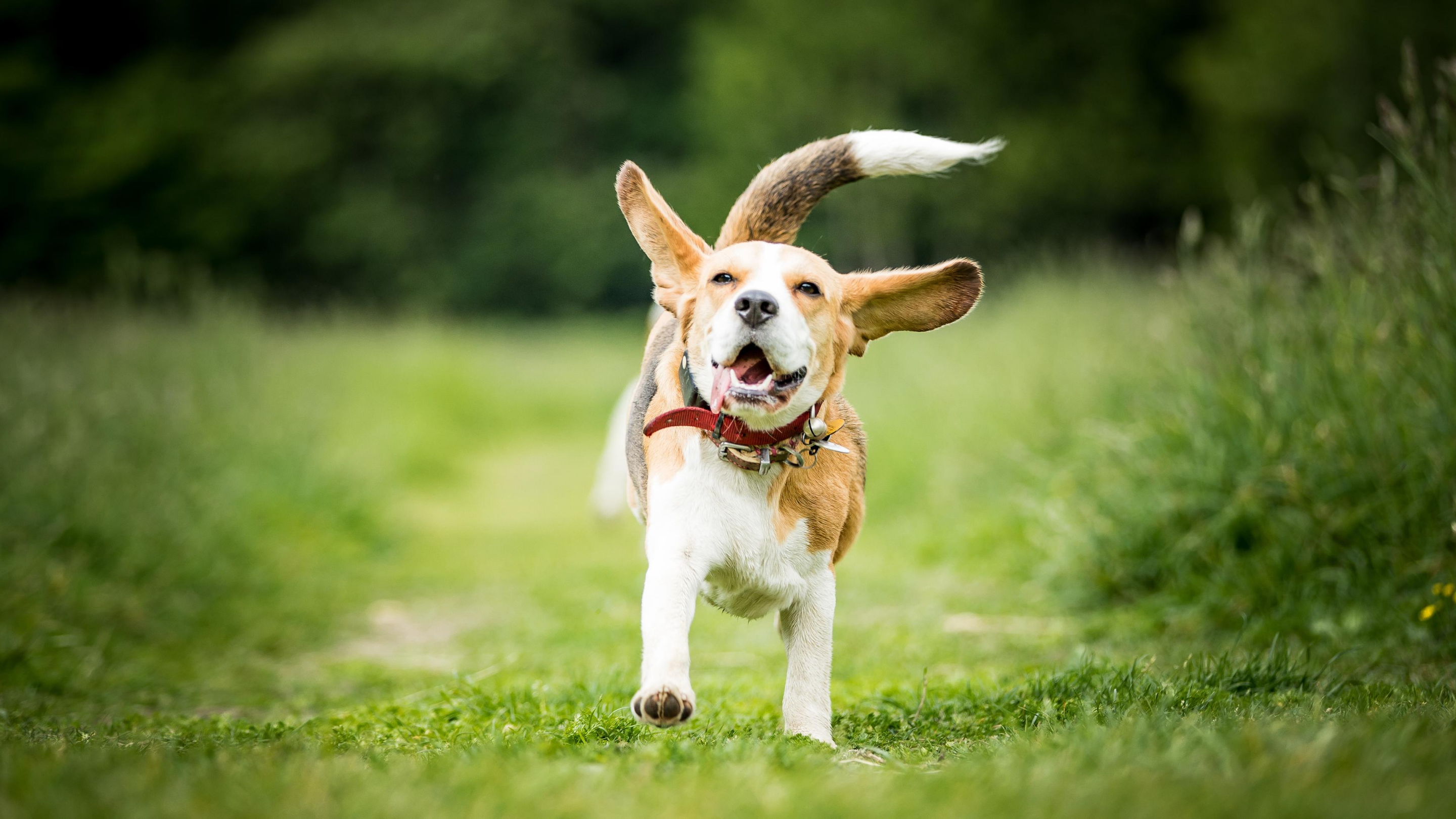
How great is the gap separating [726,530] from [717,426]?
31cm

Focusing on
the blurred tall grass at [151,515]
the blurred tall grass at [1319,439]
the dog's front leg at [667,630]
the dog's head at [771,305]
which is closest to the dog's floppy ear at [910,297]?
the dog's head at [771,305]

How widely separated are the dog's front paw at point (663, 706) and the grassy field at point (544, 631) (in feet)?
0.28

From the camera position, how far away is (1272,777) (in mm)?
2475

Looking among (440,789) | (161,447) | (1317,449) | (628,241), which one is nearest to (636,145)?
(628,241)

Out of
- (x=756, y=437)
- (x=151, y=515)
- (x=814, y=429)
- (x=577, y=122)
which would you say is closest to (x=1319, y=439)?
(x=814, y=429)

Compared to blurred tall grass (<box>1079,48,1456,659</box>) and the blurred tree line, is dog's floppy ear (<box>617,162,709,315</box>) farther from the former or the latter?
the blurred tree line

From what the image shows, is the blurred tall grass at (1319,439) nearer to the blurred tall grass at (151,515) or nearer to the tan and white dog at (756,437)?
the tan and white dog at (756,437)

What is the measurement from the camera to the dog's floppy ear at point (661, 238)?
12.5 ft

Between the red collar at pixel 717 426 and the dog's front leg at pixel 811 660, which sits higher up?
the red collar at pixel 717 426

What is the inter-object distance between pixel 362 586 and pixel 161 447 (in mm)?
1670

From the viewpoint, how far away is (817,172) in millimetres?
4438

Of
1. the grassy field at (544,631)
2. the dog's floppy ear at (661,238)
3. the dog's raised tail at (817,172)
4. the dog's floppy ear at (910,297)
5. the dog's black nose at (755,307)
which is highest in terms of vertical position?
the dog's raised tail at (817,172)

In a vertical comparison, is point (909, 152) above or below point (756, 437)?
above

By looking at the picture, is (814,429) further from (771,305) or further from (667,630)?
(667,630)
